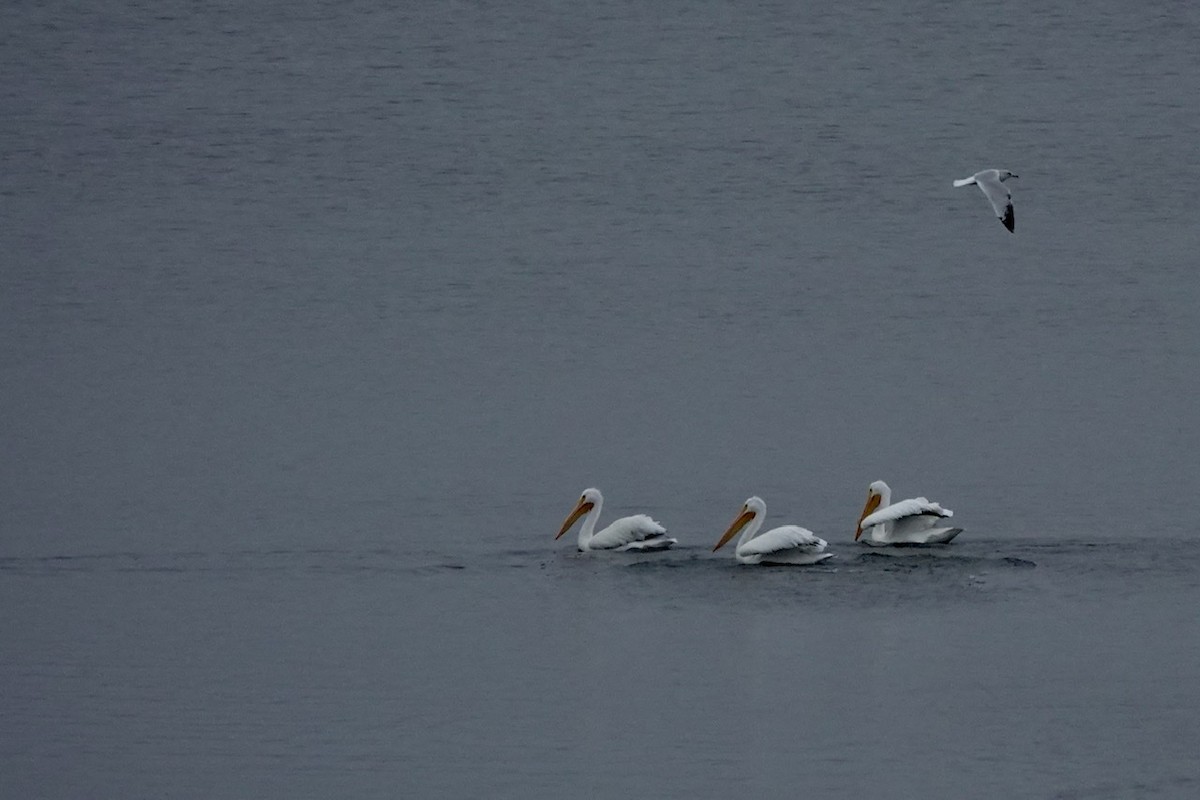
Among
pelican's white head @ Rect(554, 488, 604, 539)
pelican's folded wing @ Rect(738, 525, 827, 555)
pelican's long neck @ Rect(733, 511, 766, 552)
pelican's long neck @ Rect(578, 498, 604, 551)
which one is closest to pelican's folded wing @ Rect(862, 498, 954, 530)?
pelican's folded wing @ Rect(738, 525, 827, 555)

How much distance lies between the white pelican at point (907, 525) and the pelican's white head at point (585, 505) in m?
1.66

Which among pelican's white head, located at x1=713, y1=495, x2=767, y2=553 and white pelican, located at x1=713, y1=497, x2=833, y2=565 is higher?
pelican's white head, located at x1=713, y1=495, x2=767, y2=553

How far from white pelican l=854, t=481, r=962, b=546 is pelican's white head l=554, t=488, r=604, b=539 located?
5.43 feet

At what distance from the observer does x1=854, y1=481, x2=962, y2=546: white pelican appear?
12.8 metres

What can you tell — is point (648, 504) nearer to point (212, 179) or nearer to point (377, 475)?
point (377, 475)

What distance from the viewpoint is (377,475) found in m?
15.2

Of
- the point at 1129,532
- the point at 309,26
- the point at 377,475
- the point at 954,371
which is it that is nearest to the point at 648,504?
the point at 377,475

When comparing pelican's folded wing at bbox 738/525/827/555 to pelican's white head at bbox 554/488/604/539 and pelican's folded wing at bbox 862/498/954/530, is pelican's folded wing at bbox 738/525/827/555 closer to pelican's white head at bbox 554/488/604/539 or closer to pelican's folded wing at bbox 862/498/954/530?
pelican's folded wing at bbox 862/498/954/530

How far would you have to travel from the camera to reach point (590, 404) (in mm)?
17391

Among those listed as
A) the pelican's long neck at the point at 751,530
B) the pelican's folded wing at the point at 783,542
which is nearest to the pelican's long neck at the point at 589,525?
the pelican's long neck at the point at 751,530

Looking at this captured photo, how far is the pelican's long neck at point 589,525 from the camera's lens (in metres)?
13.3

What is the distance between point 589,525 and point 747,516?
3.12ft

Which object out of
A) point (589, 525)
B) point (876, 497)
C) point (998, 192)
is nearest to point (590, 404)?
point (589, 525)

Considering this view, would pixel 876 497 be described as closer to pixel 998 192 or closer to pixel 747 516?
pixel 747 516
